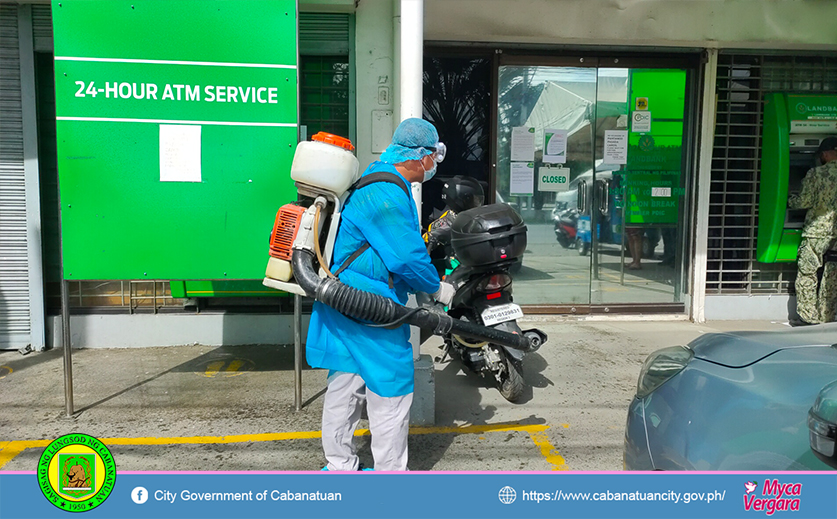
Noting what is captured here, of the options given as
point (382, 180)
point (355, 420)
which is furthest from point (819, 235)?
point (355, 420)

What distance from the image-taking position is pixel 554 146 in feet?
21.8

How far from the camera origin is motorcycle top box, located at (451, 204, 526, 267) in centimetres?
405

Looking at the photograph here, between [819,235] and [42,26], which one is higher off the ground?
[42,26]

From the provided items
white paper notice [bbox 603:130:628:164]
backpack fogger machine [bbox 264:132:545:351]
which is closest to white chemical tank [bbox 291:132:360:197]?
backpack fogger machine [bbox 264:132:545:351]

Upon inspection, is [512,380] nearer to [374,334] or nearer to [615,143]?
[374,334]

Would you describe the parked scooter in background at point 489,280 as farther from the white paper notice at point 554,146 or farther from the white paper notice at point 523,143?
the white paper notice at point 554,146

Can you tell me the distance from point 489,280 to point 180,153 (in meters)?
2.18

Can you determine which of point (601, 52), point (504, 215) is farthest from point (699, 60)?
point (504, 215)

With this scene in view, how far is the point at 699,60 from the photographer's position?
650 centimetres

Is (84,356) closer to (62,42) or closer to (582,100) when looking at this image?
(62,42)

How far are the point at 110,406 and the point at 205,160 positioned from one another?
1.91 m
